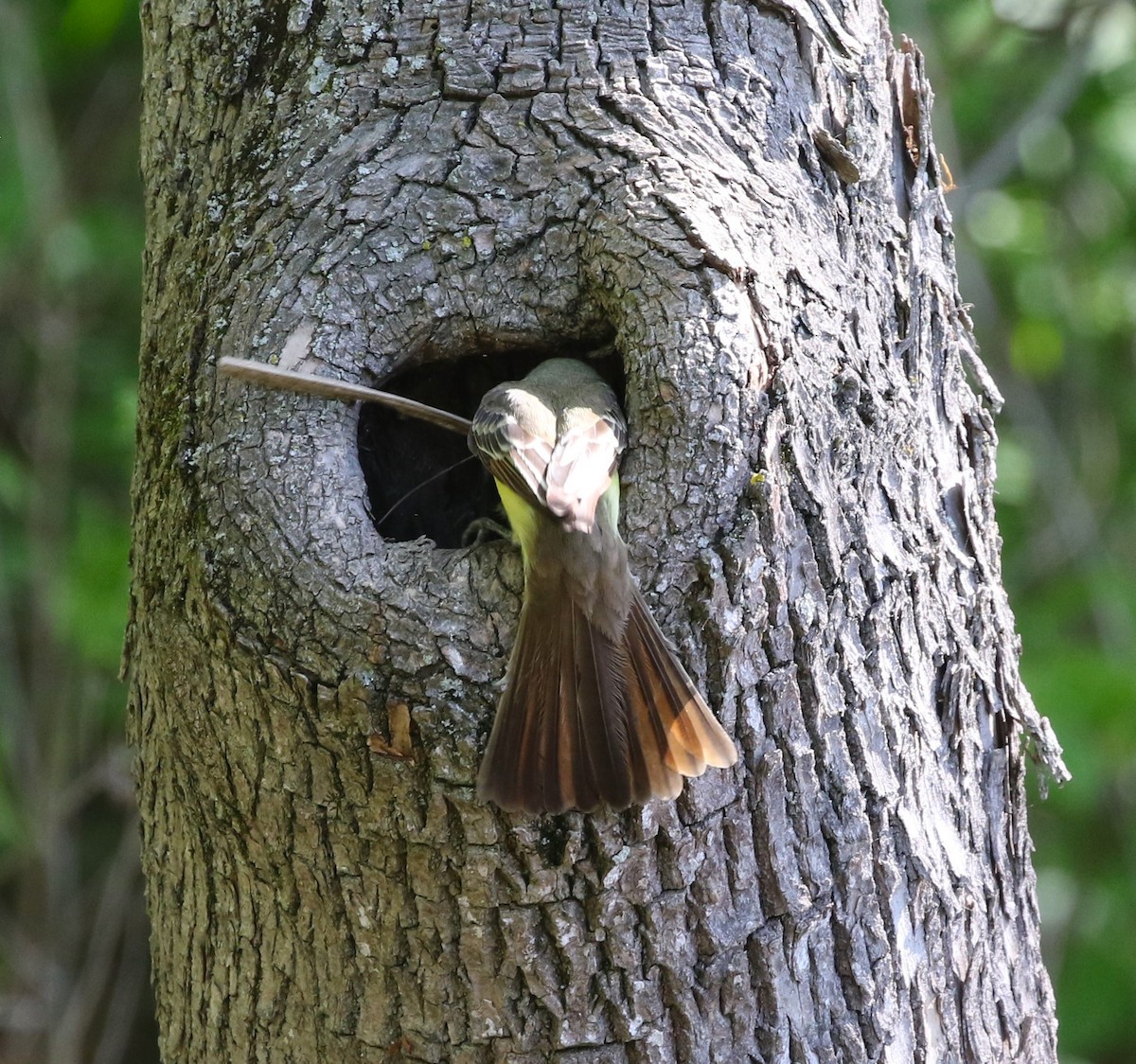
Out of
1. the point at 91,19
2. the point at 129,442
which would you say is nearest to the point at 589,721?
the point at 129,442

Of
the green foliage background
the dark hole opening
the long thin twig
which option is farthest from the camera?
the green foliage background

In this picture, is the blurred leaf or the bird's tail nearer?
the bird's tail

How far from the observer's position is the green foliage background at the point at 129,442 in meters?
5.59

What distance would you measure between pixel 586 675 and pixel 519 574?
9.0 inches

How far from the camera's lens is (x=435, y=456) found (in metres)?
Answer: 2.92

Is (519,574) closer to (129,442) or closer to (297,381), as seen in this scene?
(297,381)

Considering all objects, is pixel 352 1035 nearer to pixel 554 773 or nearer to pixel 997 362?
pixel 554 773

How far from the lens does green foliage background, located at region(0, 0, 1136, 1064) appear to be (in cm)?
559

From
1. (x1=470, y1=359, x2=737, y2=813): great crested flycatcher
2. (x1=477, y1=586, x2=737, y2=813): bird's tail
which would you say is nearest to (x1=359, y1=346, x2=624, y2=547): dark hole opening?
(x1=470, y1=359, x2=737, y2=813): great crested flycatcher

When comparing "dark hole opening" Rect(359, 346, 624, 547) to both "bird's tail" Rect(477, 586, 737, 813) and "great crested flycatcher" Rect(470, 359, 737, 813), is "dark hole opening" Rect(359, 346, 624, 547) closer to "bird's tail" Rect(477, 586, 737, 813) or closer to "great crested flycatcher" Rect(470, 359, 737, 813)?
"great crested flycatcher" Rect(470, 359, 737, 813)

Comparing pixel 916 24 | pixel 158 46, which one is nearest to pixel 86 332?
pixel 158 46

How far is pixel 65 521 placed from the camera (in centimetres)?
603

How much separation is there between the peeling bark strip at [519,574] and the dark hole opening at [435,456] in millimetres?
202

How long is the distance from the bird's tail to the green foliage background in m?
3.31
